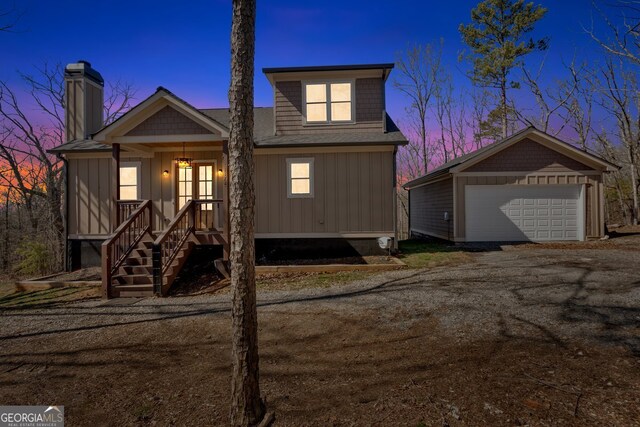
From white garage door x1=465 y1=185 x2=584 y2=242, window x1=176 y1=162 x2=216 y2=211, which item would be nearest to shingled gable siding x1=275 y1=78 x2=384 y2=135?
window x1=176 y1=162 x2=216 y2=211

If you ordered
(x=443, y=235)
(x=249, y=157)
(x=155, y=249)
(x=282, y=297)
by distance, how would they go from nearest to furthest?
(x=249, y=157), (x=282, y=297), (x=155, y=249), (x=443, y=235)

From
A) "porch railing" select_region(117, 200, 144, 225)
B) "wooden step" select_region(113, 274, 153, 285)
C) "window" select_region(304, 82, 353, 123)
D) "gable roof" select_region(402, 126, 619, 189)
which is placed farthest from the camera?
"gable roof" select_region(402, 126, 619, 189)

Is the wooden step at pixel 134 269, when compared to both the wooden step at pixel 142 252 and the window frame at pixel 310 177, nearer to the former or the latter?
the wooden step at pixel 142 252

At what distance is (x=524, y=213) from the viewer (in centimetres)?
1318

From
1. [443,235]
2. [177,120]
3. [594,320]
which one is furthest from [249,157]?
[443,235]

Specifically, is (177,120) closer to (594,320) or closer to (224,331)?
(224,331)

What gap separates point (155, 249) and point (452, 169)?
10801mm

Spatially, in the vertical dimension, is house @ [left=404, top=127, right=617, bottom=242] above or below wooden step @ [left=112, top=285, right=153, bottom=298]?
above

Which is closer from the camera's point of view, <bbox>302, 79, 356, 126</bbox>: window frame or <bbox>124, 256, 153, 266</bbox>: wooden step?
<bbox>124, 256, 153, 266</bbox>: wooden step

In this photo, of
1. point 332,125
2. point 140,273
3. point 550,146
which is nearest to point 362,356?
point 140,273

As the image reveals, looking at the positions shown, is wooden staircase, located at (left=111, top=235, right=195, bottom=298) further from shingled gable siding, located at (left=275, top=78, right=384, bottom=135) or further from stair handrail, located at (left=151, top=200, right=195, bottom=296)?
shingled gable siding, located at (left=275, top=78, right=384, bottom=135)

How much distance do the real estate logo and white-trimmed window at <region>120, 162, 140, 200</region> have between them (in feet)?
28.4

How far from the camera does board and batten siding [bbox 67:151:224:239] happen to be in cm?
1066

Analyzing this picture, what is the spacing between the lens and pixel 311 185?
10344 millimetres
